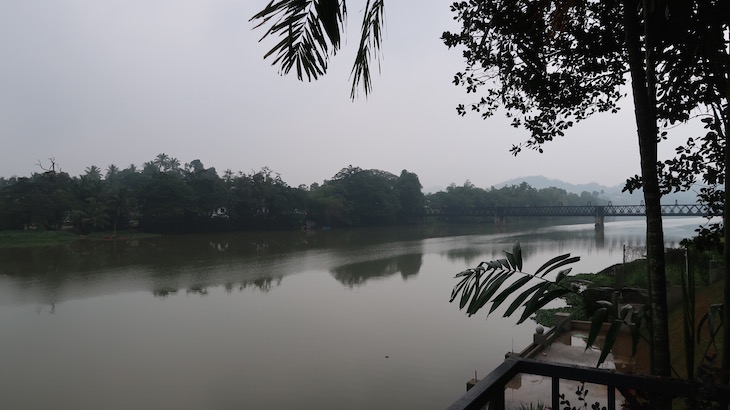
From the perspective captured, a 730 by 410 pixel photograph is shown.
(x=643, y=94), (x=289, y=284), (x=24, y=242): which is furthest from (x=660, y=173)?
(x=24, y=242)

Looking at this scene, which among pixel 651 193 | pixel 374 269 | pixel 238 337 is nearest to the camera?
pixel 651 193

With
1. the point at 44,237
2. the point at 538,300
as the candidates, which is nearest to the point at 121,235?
the point at 44,237

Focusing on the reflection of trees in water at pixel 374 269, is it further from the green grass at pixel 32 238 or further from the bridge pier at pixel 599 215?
the bridge pier at pixel 599 215

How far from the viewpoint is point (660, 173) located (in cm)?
262

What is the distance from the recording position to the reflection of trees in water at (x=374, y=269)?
15789mm

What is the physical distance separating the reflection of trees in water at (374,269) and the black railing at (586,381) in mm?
13467

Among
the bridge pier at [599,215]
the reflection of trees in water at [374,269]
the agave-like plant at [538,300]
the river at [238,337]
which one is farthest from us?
the bridge pier at [599,215]

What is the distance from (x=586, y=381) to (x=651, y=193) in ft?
3.67

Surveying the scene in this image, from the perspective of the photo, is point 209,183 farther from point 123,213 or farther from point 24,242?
point 24,242

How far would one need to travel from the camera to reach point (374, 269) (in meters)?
18.0

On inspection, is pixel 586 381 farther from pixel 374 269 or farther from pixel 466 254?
pixel 466 254

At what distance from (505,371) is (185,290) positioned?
45.2 ft

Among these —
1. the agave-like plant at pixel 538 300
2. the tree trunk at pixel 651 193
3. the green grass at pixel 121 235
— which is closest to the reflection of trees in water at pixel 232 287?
the agave-like plant at pixel 538 300

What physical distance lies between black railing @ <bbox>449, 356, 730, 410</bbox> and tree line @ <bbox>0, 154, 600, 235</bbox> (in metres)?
32.0
